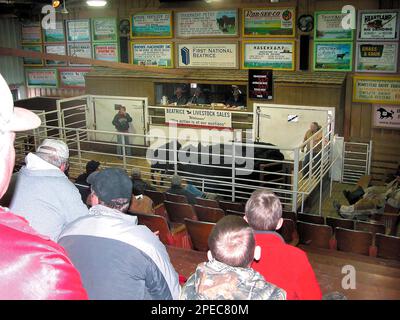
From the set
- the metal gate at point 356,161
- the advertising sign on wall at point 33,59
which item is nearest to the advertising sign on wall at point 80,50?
the advertising sign on wall at point 33,59

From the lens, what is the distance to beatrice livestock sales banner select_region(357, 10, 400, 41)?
36.2 ft

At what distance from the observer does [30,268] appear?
0.93 m

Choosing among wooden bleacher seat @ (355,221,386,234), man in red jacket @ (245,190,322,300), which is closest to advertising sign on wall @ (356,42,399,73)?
wooden bleacher seat @ (355,221,386,234)

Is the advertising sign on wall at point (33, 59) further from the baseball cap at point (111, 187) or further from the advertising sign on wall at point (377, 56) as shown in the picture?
the baseball cap at point (111, 187)

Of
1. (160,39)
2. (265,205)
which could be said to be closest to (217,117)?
(160,39)

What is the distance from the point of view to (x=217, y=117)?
40.7 feet

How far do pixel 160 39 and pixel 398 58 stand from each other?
667cm

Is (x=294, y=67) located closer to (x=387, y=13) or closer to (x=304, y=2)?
(x=304, y=2)

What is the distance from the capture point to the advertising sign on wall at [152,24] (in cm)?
1376

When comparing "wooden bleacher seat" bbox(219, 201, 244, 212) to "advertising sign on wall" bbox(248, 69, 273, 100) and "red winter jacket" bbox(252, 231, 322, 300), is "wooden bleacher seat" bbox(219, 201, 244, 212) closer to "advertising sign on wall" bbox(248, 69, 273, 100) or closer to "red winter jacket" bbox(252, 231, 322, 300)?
"red winter jacket" bbox(252, 231, 322, 300)

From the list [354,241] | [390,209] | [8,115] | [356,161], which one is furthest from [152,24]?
[8,115]

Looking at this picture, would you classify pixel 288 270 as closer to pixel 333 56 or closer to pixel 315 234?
pixel 315 234

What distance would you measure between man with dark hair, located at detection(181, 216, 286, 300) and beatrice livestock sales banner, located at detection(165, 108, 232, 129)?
1035 cm

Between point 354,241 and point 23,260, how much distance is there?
472cm
